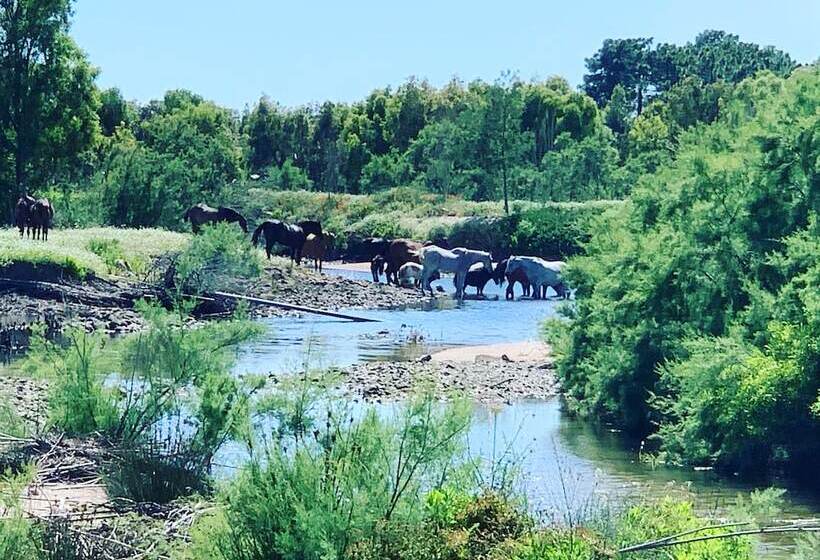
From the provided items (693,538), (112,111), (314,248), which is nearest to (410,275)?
(314,248)

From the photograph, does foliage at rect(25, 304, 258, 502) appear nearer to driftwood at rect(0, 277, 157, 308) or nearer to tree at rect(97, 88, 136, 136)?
driftwood at rect(0, 277, 157, 308)

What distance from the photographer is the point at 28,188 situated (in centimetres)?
5709

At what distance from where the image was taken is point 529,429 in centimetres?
2150

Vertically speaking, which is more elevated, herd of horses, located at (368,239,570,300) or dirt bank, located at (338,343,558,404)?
herd of horses, located at (368,239,570,300)

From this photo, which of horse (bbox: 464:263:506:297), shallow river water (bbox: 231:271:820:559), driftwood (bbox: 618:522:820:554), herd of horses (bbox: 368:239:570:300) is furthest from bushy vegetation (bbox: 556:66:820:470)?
horse (bbox: 464:263:506:297)

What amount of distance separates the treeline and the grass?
24.1 feet

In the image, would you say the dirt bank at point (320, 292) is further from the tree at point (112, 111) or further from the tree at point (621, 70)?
the tree at point (621, 70)

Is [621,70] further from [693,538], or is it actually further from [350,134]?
[693,538]

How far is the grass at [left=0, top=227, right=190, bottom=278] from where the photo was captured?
3791 centimetres

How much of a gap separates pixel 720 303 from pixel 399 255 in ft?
112

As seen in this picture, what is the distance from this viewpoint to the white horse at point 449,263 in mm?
50344

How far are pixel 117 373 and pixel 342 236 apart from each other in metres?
58.0

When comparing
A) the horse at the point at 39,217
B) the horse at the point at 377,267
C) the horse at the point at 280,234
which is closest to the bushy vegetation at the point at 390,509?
the horse at the point at 39,217

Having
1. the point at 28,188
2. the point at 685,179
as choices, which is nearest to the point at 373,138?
the point at 28,188
